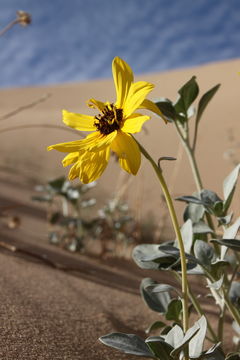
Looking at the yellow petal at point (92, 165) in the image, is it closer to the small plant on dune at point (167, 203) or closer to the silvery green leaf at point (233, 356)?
the small plant on dune at point (167, 203)

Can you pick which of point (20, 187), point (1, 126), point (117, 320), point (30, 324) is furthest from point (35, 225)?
point (1, 126)

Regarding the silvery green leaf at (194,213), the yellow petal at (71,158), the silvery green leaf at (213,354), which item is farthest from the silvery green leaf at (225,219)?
the yellow petal at (71,158)

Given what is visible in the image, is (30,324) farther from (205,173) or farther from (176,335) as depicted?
(205,173)

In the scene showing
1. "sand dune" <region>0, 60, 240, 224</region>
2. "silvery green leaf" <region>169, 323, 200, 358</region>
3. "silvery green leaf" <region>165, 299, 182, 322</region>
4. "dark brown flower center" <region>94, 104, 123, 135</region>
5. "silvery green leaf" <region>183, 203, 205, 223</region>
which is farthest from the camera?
"sand dune" <region>0, 60, 240, 224</region>

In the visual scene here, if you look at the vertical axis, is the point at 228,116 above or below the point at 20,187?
above

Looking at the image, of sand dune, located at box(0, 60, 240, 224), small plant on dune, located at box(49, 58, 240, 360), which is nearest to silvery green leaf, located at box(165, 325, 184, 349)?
small plant on dune, located at box(49, 58, 240, 360)

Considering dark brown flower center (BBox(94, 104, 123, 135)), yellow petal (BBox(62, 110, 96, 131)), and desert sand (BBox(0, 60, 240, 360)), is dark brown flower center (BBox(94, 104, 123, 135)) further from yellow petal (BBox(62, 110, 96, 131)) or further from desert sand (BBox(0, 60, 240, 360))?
desert sand (BBox(0, 60, 240, 360))

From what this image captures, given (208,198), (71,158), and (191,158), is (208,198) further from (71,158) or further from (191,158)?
(71,158)
